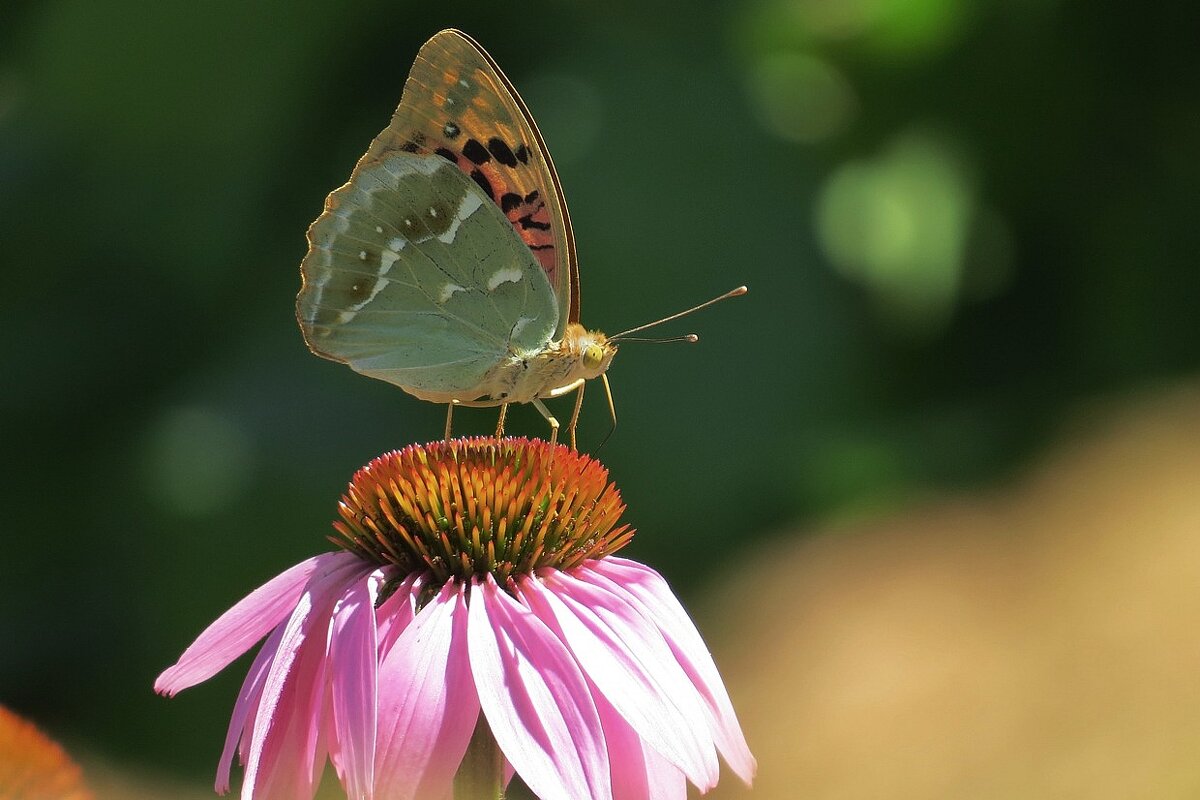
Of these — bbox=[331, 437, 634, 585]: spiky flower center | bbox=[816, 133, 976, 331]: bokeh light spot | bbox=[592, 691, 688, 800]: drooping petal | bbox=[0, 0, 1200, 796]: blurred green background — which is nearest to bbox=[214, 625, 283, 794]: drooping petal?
bbox=[331, 437, 634, 585]: spiky flower center

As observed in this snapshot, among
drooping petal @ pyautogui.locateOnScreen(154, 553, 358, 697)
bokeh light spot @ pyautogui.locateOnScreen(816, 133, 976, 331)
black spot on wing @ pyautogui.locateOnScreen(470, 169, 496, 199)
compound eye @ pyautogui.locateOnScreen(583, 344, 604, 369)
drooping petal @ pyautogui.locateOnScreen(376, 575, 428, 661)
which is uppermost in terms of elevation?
black spot on wing @ pyautogui.locateOnScreen(470, 169, 496, 199)

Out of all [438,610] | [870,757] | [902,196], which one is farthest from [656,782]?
[902,196]

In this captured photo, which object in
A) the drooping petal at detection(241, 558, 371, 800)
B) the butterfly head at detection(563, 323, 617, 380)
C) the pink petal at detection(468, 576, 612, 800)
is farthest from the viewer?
the butterfly head at detection(563, 323, 617, 380)

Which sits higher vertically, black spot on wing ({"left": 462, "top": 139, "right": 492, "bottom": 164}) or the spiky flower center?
black spot on wing ({"left": 462, "top": 139, "right": 492, "bottom": 164})

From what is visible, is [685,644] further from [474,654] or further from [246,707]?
[246,707]

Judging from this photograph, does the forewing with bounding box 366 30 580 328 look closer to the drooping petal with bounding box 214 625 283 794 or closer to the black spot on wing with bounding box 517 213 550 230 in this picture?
the black spot on wing with bounding box 517 213 550 230
